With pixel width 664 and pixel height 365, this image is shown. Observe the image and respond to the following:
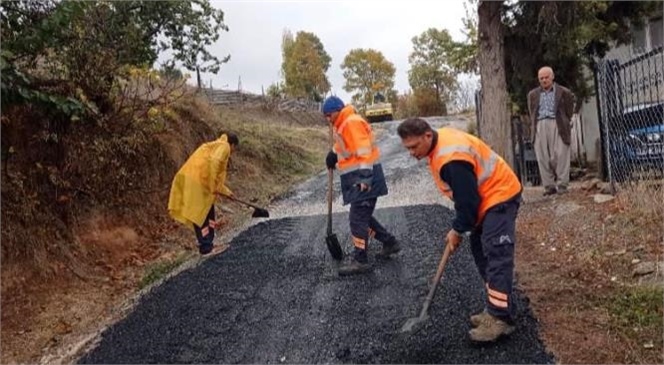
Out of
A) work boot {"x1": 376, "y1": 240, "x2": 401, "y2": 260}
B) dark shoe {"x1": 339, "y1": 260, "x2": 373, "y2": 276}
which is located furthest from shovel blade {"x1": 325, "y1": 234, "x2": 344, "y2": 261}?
dark shoe {"x1": 339, "y1": 260, "x2": 373, "y2": 276}

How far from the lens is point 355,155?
589 centimetres

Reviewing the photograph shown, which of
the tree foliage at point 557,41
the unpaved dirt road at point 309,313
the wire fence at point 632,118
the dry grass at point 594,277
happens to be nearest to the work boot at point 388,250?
the unpaved dirt road at point 309,313

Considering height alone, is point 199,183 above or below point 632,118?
below

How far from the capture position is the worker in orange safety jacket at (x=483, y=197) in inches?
154

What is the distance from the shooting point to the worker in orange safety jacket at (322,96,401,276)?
19.2 ft

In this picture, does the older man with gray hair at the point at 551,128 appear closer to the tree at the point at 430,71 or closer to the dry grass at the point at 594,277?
the dry grass at the point at 594,277

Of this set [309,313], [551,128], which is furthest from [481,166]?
[551,128]

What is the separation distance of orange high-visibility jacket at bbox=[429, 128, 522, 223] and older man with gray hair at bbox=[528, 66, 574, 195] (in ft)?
14.2

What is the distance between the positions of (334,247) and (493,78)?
4091 mm

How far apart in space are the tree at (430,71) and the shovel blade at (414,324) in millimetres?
35601

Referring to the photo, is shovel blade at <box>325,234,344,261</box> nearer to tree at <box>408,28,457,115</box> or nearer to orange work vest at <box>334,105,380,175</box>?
orange work vest at <box>334,105,380,175</box>

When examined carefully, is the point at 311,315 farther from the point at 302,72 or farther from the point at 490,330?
Result: the point at 302,72

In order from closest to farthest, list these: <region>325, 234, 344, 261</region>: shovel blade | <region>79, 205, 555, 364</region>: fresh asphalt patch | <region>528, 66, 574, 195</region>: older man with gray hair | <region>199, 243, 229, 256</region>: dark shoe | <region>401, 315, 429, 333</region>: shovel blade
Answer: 1. <region>79, 205, 555, 364</region>: fresh asphalt patch
2. <region>401, 315, 429, 333</region>: shovel blade
3. <region>325, 234, 344, 261</region>: shovel blade
4. <region>199, 243, 229, 256</region>: dark shoe
5. <region>528, 66, 574, 195</region>: older man with gray hair

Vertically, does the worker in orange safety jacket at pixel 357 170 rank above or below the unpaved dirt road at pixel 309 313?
above
